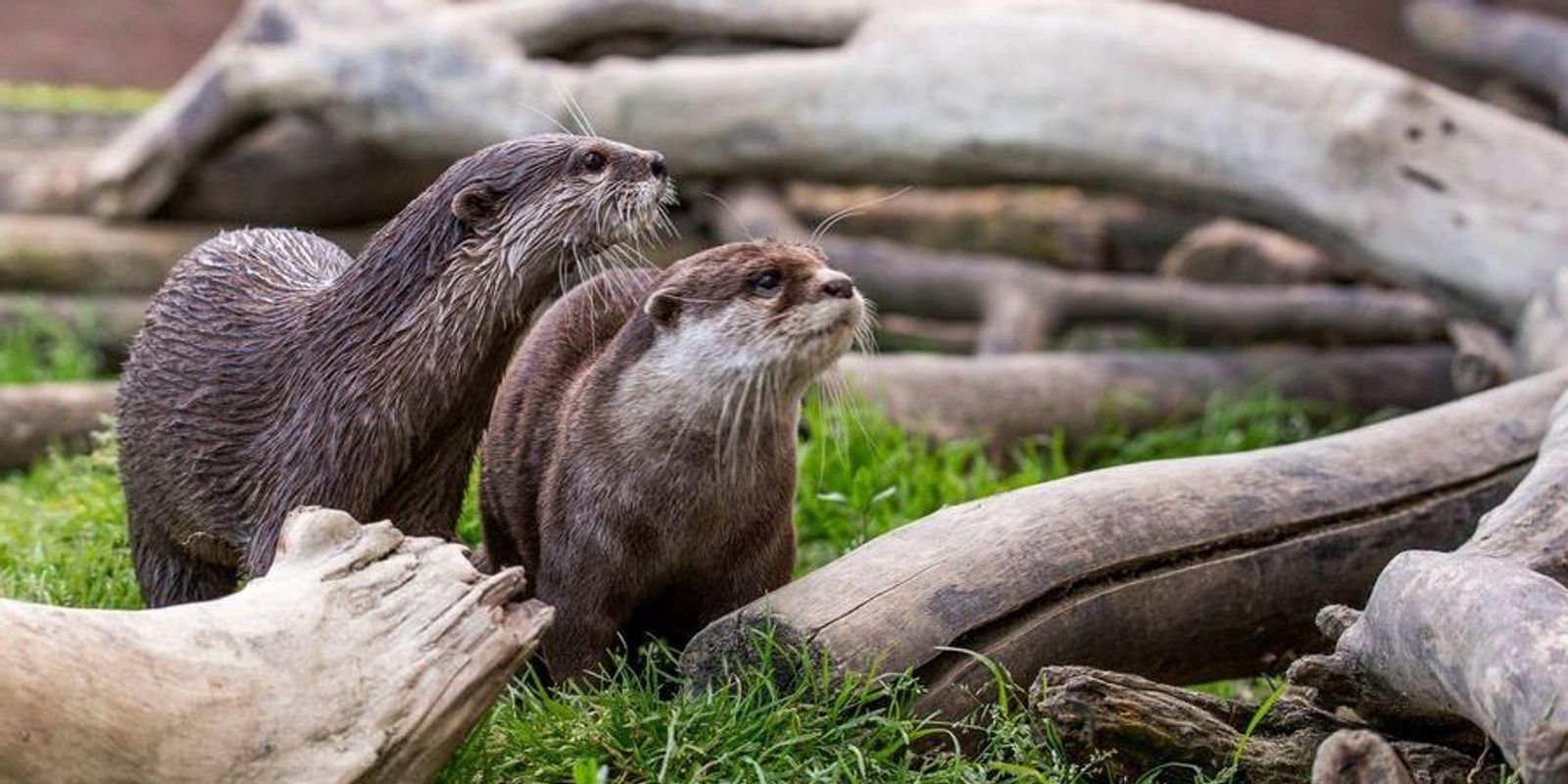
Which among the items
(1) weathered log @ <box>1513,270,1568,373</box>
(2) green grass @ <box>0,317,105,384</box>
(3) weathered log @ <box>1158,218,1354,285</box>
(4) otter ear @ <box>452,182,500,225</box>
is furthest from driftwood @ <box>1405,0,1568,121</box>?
(4) otter ear @ <box>452,182,500,225</box>

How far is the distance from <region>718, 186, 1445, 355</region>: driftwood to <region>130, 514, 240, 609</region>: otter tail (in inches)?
137

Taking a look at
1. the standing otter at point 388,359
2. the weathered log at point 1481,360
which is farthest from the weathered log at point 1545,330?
the standing otter at point 388,359

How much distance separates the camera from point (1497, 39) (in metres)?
8.76

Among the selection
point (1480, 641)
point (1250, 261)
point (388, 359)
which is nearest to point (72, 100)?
point (1250, 261)

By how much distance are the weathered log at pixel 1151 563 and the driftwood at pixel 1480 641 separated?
44 centimetres

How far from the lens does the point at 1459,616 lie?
2398 mm

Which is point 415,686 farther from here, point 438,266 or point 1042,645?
point 1042,645

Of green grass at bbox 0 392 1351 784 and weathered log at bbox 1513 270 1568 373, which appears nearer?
green grass at bbox 0 392 1351 784

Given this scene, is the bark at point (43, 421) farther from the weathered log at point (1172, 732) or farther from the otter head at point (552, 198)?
the weathered log at point (1172, 732)

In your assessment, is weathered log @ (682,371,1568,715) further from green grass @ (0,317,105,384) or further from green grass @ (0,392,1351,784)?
green grass @ (0,317,105,384)

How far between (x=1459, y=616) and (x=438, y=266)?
5.19 feet

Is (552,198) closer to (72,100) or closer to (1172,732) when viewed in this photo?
(1172,732)

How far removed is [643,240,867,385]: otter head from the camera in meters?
2.90

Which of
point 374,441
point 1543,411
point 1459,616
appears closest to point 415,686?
point 374,441
